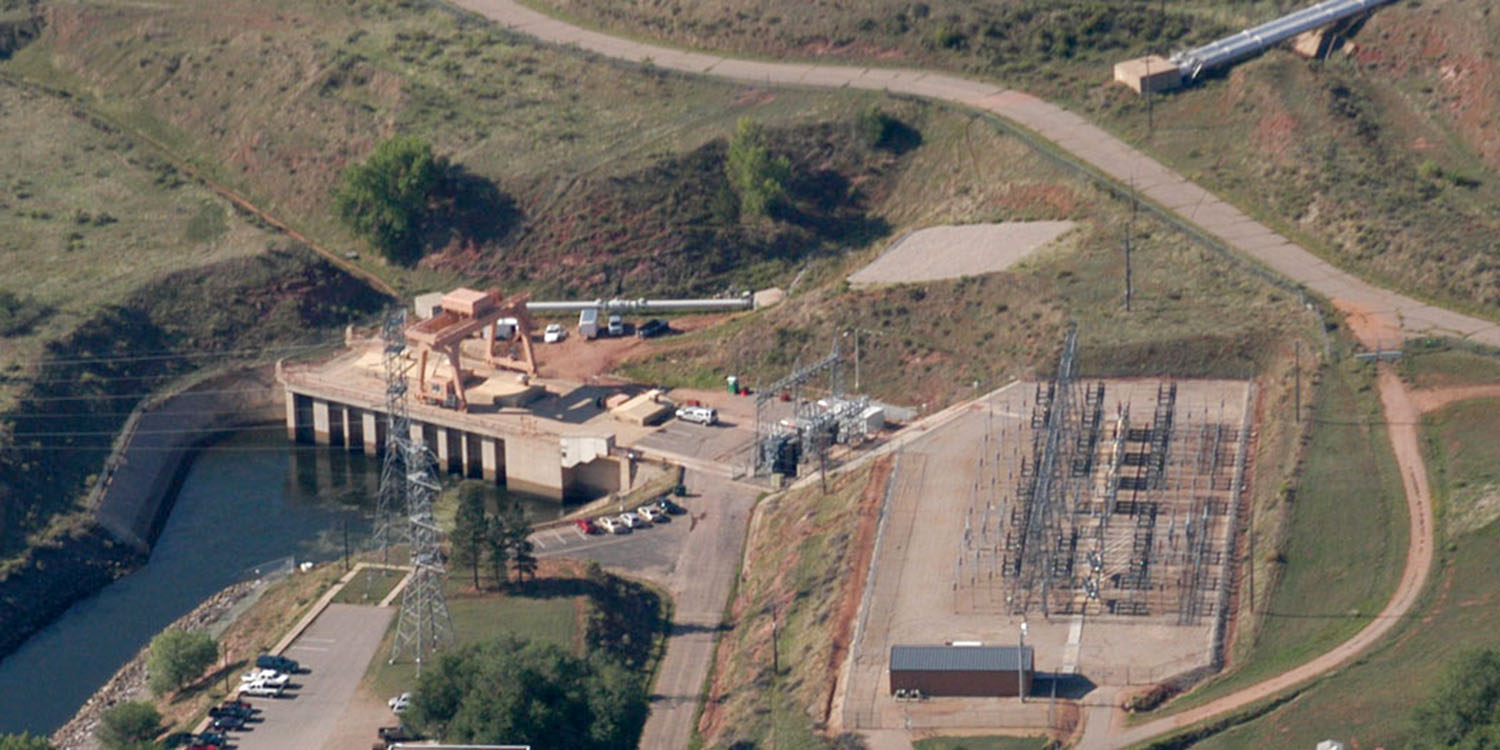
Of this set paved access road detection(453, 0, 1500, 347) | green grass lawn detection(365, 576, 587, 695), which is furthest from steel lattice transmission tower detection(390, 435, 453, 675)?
paved access road detection(453, 0, 1500, 347)

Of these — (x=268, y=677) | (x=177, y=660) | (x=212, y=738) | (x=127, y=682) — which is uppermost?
(x=177, y=660)

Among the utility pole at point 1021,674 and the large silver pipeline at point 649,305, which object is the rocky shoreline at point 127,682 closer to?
the large silver pipeline at point 649,305

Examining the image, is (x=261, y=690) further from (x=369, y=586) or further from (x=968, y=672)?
(x=968, y=672)

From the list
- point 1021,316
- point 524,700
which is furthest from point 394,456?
point 1021,316

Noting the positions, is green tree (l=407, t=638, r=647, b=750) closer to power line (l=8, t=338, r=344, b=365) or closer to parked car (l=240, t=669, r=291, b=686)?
parked car (l=240, t=669, r=291, b=686)

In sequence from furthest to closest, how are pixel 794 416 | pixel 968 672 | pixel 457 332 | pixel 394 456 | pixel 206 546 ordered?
pixel 457 332
pixel 794 416
pixel 206 546
pixel 394 456
pixel 968 672
